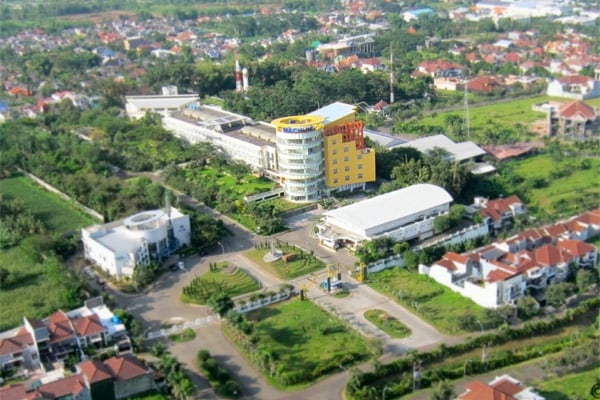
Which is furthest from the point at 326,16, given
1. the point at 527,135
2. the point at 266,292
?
the point at 266,292

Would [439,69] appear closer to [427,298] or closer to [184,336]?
[427,298]

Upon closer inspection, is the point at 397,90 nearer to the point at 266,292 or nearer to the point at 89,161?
the point at 89,161

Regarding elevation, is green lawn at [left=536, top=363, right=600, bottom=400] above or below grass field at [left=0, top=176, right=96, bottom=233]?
below

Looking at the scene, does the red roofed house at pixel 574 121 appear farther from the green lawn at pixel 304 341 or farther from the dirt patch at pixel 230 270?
the green lawn at pixel 304 341

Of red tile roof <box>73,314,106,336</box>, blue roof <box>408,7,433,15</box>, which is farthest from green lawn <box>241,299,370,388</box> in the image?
blue roof <box>408,7,433,15</box>

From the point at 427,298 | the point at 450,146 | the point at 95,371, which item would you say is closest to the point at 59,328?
the point at 95,371

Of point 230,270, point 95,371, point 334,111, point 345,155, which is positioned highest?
point 334,111

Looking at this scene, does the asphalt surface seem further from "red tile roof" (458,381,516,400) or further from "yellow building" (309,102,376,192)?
"yellow building" (309,102,376,192)
